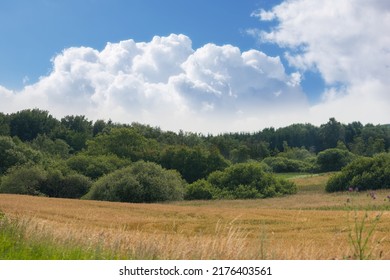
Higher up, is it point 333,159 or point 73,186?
point 333,159

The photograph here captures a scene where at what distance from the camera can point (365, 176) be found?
6425 cm

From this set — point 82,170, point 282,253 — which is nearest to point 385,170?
point 82,170

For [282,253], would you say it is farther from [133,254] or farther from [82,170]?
[82,170]

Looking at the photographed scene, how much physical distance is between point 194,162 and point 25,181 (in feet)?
79.2

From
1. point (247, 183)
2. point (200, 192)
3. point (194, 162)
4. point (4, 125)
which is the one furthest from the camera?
point (4, 125)

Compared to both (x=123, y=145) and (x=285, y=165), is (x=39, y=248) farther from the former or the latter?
(x=285, y=165)

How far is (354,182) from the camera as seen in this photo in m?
64.1

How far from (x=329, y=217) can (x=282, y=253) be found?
2640 centimetres

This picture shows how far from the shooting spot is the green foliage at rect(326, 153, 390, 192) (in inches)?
2502

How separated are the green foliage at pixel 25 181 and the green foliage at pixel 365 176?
34.9 metres

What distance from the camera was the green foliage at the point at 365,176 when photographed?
63.6 meters

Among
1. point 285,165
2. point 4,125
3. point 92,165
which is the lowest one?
point 285,165

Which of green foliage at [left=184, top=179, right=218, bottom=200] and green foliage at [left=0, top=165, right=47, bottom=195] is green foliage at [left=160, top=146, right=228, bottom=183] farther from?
green foliage at [left=0, top=165, right=47, bottom=195]

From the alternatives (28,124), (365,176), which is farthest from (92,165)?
(28,124)
